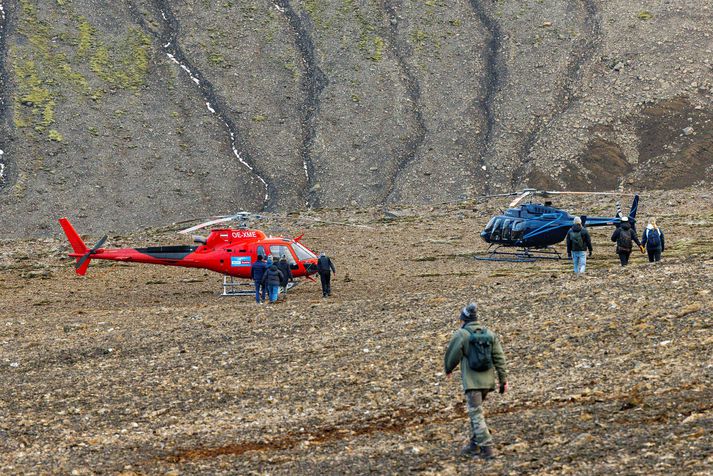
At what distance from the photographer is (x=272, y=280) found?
2650 centimetres

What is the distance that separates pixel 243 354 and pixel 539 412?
7.21 m

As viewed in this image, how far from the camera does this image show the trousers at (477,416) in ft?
38.1

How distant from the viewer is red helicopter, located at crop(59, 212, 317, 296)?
93.6 feet

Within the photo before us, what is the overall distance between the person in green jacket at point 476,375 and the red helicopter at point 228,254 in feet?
54.9

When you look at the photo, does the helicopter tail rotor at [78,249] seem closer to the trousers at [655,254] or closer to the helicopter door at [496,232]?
the helicopter door at [496,232]

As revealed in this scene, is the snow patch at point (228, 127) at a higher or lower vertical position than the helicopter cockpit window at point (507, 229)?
higher

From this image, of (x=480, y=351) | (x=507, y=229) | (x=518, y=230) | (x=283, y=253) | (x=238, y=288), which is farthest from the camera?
(x=507, y=229)

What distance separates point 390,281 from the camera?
30.4 meters

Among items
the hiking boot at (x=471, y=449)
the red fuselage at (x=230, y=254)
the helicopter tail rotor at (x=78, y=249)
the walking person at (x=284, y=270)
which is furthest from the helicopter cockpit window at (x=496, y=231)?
the hiking boot at (x=471, y=449)

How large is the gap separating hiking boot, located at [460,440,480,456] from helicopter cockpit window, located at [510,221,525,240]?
797 inches

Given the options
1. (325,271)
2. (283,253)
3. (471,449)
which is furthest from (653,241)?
(471,449)

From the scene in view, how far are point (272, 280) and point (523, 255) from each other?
10032mm

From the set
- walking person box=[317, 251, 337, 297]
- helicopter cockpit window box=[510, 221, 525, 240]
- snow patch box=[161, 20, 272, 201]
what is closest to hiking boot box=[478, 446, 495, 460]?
walking person box=[317, 251, 337, 297]

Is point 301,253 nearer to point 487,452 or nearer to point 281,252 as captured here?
point 281,252
